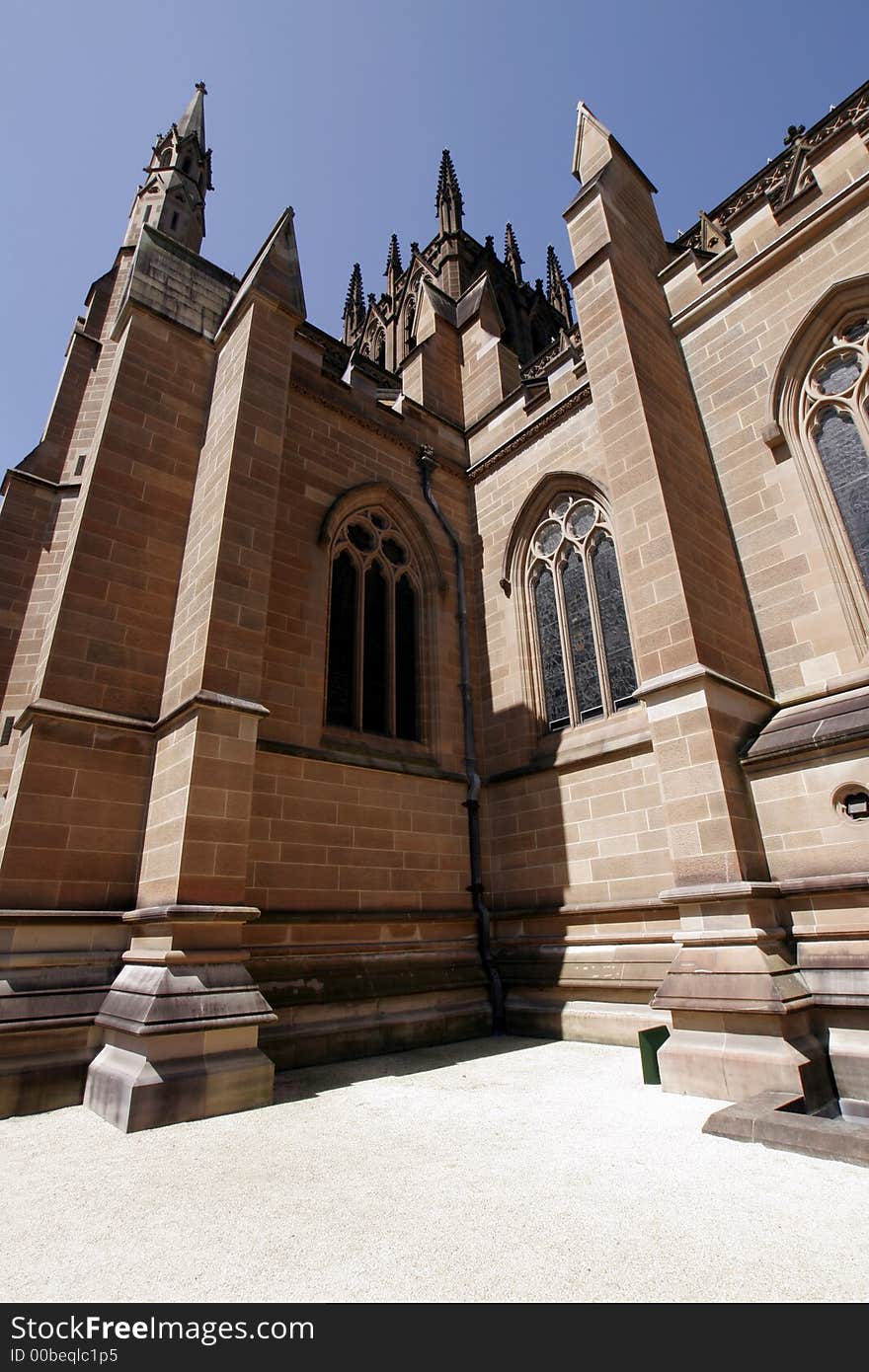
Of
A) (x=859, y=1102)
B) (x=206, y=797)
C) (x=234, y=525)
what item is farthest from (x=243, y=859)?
(x=859, y=1102)

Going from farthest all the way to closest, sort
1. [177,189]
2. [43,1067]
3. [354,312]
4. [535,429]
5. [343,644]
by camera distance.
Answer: [354,312], [177,189], [535,429], [343,644], [43,1067]

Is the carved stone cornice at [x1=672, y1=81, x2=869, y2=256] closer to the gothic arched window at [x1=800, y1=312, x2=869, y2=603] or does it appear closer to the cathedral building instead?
the cathedral building

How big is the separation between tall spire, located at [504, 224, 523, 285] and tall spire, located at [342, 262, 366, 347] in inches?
251

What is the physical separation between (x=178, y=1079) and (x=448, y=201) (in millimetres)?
25267

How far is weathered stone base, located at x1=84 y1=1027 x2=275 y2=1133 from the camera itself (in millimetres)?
4301

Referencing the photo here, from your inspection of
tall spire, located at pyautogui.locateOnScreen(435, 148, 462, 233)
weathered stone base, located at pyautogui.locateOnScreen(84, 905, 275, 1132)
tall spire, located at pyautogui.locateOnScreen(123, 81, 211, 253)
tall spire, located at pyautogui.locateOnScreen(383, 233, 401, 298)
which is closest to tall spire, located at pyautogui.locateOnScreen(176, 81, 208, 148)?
tall spire, located at pyautogui.locateOnScreen(123, 81, 211, 253)

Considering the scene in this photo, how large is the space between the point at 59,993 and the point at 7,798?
167cm

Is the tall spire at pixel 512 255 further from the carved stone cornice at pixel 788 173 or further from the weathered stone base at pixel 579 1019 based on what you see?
the weathered stone base at pixel 579 1019

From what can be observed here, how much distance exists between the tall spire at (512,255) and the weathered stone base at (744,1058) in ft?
87.1

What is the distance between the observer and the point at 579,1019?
7086 mm

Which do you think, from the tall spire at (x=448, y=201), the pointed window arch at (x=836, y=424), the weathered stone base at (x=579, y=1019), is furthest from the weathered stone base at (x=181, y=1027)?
the tall spire at (x=448, y=201)

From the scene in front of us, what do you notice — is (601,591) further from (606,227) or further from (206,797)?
(206,797)

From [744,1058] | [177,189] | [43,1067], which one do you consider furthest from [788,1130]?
[177,189]

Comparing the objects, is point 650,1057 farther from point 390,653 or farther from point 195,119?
point 195,119
